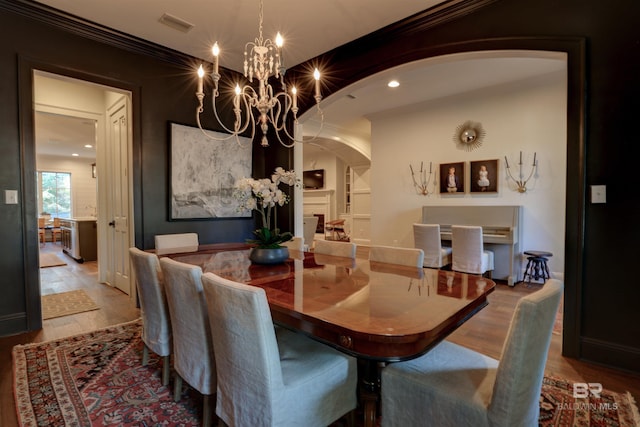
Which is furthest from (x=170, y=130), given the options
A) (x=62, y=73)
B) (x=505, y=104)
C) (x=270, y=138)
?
(x=505, y=104)

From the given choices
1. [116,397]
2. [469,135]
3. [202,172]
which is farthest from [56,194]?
[469,135]

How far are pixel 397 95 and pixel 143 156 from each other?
3979 mm

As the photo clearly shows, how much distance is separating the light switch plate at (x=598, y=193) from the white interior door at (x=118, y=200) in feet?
14.3

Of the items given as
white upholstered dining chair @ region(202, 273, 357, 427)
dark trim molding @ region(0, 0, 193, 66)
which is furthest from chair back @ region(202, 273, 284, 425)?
dark trim molding @ region(0, 0, 193, 66)

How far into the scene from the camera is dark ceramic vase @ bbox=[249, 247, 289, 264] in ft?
6.77

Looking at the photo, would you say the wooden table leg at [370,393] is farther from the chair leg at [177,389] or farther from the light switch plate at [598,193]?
the light switch plate at [598,193]

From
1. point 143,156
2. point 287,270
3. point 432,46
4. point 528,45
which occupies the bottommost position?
point 287,270

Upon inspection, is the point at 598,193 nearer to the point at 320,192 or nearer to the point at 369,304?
the point at 369,304

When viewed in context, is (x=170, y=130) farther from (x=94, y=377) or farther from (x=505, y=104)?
(x=505, y=104)

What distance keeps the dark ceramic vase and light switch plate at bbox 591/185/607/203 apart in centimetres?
220

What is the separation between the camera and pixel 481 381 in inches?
46.3

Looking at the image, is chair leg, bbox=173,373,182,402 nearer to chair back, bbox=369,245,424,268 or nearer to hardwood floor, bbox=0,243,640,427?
hardwood floor, bbox=0,243,640,427

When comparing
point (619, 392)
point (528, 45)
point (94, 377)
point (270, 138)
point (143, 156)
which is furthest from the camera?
point (270, 138)

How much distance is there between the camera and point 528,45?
2.41 meters
